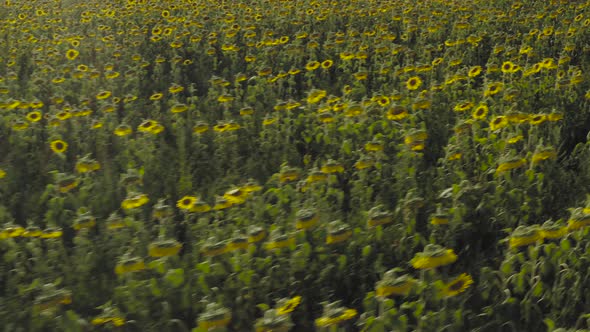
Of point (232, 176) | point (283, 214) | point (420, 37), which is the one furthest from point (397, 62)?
point (283, 214)

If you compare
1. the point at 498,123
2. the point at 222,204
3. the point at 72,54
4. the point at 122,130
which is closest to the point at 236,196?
the point at 222,204

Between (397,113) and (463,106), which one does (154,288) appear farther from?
(463,106)

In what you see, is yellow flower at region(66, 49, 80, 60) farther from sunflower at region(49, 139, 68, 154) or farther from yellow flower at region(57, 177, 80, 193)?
yellow flower at region(57, 177, 80, 193)

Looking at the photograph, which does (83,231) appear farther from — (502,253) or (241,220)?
(502,253)

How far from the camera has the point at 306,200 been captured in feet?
10.3

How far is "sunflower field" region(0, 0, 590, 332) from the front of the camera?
245 cm

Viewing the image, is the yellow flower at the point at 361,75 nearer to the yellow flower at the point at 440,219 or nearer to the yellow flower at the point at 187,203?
the yellow flower at the point at 187,203

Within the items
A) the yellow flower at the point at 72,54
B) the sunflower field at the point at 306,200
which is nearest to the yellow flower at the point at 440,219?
the sunflower field at the point at 306,200

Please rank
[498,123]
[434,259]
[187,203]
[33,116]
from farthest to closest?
[33,116] < [498,123] < [187,203] < [434,259]

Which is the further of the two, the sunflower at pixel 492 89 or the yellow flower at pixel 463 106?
the sunflower at pixel 492 89

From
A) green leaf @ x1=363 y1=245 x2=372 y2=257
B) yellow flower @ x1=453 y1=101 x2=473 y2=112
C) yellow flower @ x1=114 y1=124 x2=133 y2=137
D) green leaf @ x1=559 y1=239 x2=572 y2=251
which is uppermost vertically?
yellow flower @ x1=114 y1=124 x2=133 y2=137

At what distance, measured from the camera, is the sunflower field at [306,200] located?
2449 mm

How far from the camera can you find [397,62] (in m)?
5.98

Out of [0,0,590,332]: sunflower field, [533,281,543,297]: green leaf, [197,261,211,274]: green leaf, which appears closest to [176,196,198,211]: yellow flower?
[0,0,590,332]: sunflower field
